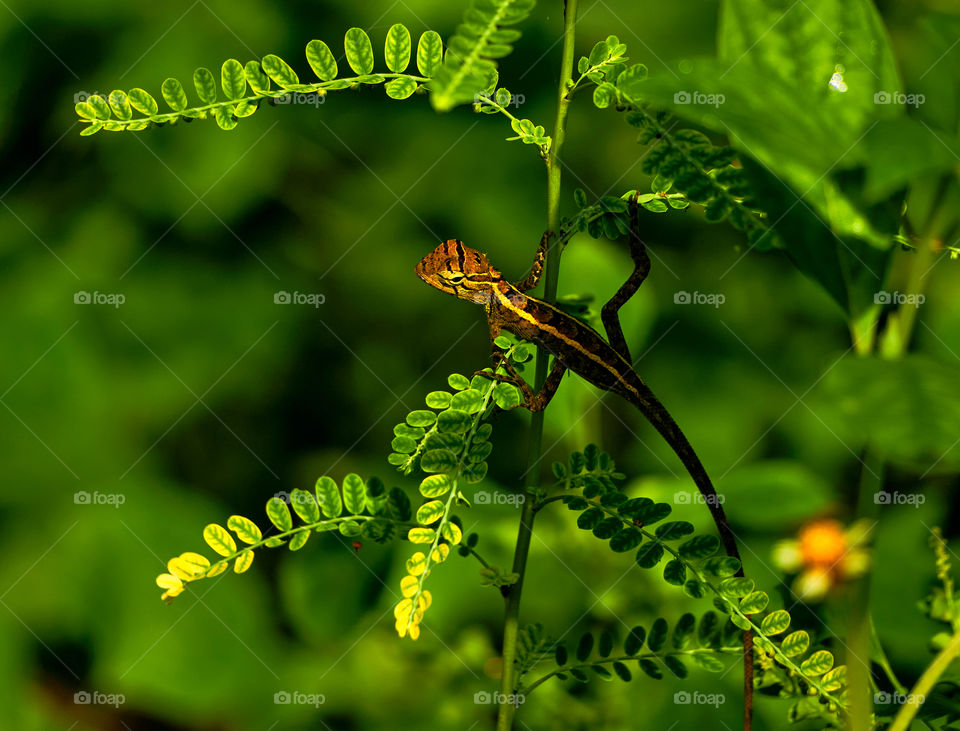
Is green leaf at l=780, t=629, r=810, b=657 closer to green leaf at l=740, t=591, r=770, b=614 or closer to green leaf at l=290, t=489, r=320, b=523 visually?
green leaf at l=740, t=591, r=770, b=614

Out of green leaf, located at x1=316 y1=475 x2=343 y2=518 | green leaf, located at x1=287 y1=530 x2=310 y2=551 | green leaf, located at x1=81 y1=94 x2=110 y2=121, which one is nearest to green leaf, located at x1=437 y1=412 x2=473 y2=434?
green leaf, located at x1=316 y1=475 x2=343 y2=518

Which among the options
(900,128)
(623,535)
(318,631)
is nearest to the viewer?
(900,128)

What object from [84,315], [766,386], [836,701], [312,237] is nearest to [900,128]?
[836,701]

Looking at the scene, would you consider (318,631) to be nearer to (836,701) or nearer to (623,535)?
(623,535)
